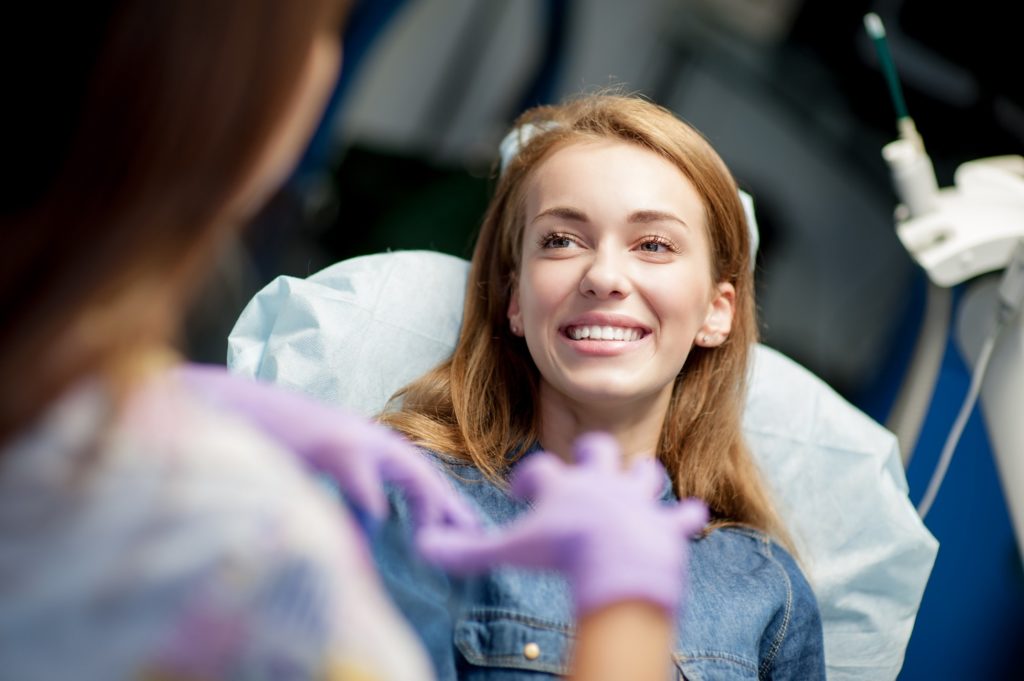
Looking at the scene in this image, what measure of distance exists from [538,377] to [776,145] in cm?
158

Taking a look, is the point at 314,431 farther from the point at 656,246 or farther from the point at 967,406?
the point at 967,406

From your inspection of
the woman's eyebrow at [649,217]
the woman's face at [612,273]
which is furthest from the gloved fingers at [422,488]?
the woman's eyebrow at [649,217]

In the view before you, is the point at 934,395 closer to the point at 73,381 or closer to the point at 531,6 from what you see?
the point at 73,381

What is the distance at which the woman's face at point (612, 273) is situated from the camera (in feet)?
3.43

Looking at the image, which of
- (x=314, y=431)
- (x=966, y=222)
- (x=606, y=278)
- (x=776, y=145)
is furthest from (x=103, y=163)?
(x=776, y=145)

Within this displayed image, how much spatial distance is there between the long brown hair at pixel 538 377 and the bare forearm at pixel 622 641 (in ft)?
1.58

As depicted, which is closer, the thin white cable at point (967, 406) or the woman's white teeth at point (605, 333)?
the woman's white teeth at point (605, 333)

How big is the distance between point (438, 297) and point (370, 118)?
4.54ft

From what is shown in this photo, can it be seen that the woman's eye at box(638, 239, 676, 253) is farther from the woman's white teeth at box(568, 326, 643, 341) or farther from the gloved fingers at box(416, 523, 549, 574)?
the gloved fingers at box(416, 523, 549, 574)

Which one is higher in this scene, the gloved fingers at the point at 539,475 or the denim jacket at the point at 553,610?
the gloved fingers at the point at 539,475

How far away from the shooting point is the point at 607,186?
1.09 metres

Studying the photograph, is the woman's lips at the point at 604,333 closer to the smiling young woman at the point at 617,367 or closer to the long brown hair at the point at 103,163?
the smiling young woman at the point at 617,367

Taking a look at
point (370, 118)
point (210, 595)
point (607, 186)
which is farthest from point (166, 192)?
point (370, 118)

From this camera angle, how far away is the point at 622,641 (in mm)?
612
